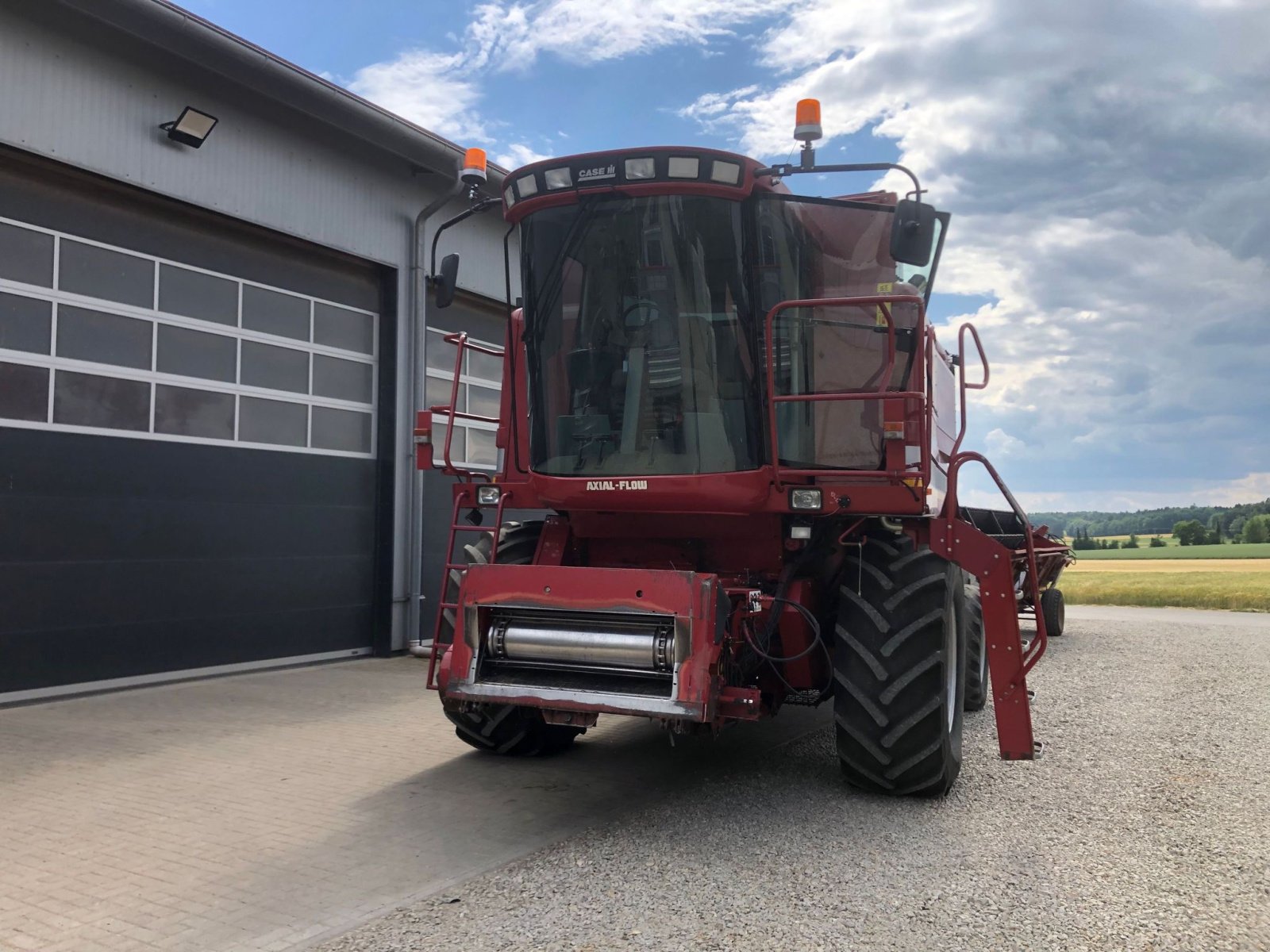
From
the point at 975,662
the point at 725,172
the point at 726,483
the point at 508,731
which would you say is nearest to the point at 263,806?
the point at 508,731

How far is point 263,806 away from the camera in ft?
17.2

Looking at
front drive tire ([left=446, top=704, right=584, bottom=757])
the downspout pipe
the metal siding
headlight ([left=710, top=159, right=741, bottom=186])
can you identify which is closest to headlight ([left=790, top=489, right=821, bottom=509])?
headlight ([left=710, top=159, right=741, bottom=186])

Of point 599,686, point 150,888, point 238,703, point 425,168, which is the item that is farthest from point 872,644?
point 425,168

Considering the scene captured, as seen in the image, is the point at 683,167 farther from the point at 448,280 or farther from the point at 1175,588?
the point at 1175,588

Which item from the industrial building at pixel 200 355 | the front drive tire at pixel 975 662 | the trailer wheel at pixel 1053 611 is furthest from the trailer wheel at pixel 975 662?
the trailer wheel at pixel 1053 611

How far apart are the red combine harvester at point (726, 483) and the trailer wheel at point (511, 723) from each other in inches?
0.9

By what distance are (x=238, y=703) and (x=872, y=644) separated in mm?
5287

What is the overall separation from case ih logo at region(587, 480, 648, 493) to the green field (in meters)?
37.9

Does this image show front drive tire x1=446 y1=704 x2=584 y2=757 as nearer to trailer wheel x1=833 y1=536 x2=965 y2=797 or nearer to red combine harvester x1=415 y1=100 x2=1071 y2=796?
red combine harvester x1=415 y1=100 x2=1071 y2=796

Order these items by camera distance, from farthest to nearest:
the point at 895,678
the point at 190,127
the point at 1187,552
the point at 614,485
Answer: the point at 1187,552 → the point at 190,127 → the point at 614,485 → the point at 895,678

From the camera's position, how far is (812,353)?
5.65 meters

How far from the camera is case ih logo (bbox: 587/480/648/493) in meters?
5.40

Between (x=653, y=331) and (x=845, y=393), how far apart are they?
3.49 feet

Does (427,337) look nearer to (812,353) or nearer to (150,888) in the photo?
(812,353)
